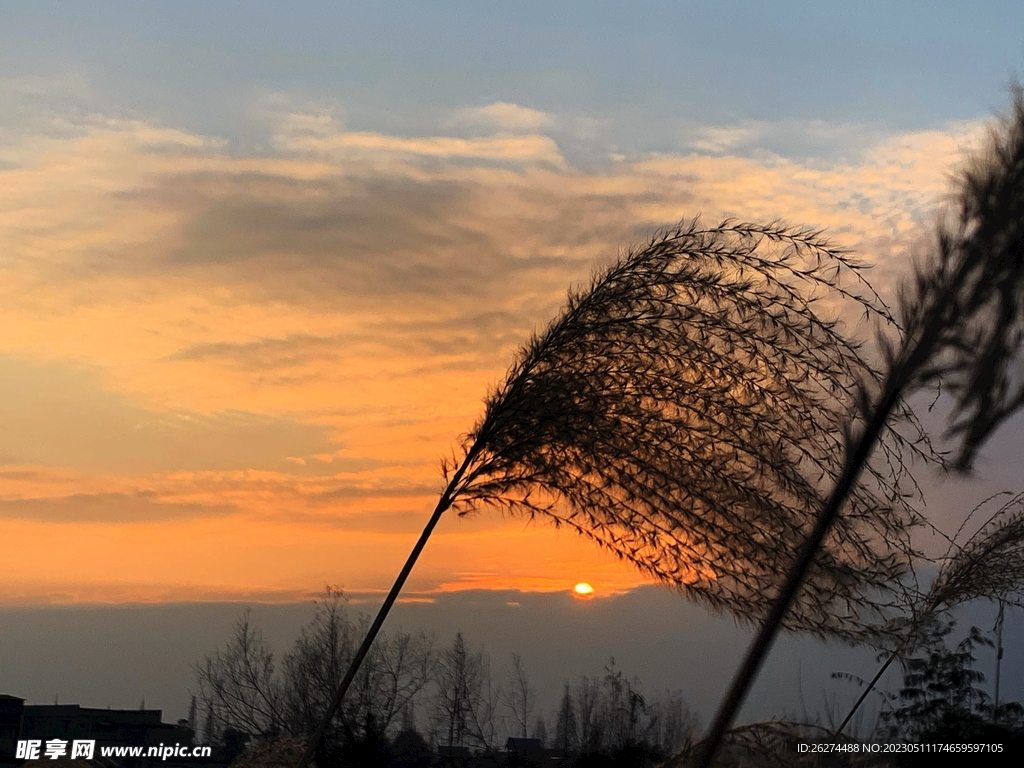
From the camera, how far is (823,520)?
5.25ft

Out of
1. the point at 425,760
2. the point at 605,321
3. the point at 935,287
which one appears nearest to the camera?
the point at 935,287

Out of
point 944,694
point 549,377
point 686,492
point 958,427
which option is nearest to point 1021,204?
point 958,427

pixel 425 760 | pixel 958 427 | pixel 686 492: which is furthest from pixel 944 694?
pixel 958 427

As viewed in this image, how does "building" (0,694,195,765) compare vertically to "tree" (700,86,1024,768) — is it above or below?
below

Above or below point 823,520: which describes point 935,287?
above

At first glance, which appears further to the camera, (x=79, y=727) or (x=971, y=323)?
(x=79, y=727)

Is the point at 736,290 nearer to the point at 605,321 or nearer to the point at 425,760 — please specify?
the point at 605,321

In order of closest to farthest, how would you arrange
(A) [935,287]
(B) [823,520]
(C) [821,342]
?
(B) [823,520]
(A) [935,287]
(C) [821,342]

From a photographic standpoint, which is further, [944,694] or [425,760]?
[944,694]

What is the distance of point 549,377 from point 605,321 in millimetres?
287

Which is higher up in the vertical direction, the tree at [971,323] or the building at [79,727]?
the tree at [971,323]

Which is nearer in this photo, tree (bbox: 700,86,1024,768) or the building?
tree (bbox: 700,86,1024,768)

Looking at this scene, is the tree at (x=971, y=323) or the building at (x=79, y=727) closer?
the tree at (x=971, y=323)

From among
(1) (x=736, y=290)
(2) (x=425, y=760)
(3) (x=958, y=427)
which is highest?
(1) (x=736, y=290)
